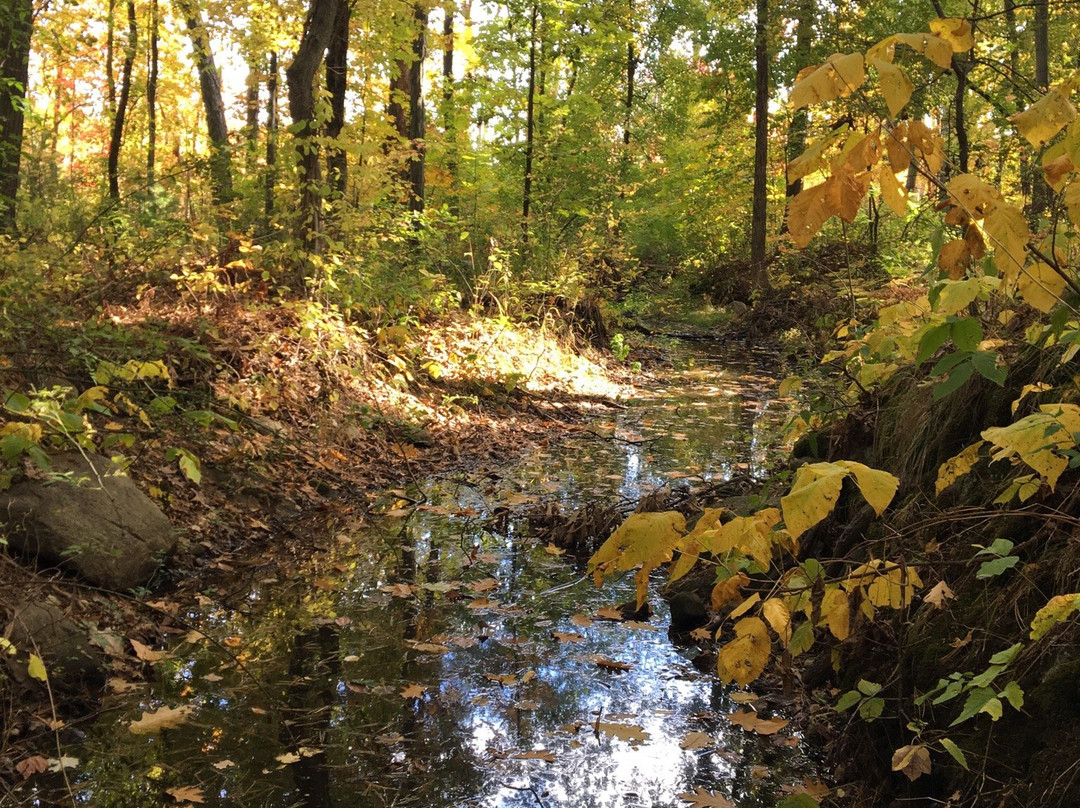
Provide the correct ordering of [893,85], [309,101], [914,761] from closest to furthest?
[893,85] → [914,761] → [309,101]

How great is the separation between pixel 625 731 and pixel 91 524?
2894mm

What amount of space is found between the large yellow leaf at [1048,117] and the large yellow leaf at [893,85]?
0.33 m

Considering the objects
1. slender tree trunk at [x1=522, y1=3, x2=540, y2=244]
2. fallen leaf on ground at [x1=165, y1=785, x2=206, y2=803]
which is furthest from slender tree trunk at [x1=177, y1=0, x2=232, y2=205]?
fallen leaf on ground at [x1=165, y1=785, x2=206, y2=803]

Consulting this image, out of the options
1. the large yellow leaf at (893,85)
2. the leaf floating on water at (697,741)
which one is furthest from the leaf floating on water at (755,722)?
the large yellow leaf at (893,85)

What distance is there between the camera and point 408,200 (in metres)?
11.8

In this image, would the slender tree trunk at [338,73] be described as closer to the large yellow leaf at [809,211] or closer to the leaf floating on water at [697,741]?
the leaf floating on water at [697,741]

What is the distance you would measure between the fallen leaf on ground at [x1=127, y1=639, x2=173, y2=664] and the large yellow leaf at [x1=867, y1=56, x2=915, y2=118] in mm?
3656

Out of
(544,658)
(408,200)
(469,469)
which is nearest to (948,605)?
(544,658)

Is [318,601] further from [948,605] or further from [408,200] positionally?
[408,200]

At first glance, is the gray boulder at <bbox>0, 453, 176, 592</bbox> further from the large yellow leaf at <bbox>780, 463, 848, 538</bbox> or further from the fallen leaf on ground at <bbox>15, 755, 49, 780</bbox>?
the large yellow leaf at <bbox>780, 463, 848, 538</bbox>

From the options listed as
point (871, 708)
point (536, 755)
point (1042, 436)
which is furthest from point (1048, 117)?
point (536, 755)

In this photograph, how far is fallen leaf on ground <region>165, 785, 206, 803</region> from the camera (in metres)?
2.70

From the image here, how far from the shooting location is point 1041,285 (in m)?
1.76

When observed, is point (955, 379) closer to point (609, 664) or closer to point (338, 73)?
point (609, 664)
